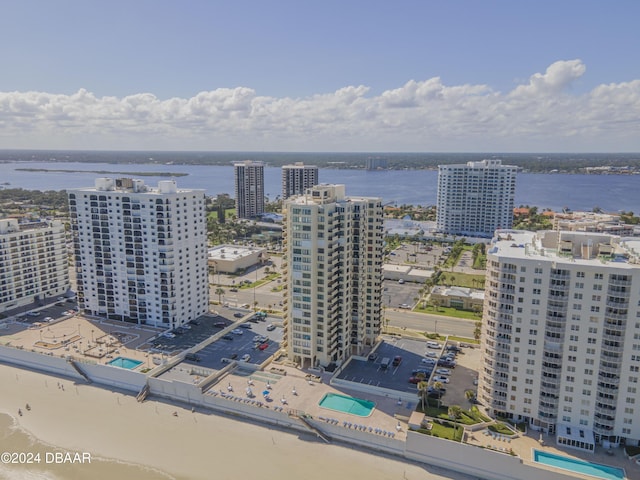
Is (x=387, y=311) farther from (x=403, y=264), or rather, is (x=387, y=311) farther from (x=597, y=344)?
(x=597, y=344)

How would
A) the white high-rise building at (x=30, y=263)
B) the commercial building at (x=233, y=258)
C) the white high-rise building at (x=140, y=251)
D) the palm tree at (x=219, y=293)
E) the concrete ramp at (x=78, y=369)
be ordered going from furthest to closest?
the commercial building at (x=233, y=258) → the palm tree at (x=219, y=293) → the white high-rise building at (x=30, y=263) → the white high-rise building at (x=140, y=251) → the concrete ramp at (x=78, y=369)

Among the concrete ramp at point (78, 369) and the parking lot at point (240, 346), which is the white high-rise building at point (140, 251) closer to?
the parking lot at point (240, 346)

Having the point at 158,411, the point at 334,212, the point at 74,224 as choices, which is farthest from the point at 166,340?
the point at 334,212

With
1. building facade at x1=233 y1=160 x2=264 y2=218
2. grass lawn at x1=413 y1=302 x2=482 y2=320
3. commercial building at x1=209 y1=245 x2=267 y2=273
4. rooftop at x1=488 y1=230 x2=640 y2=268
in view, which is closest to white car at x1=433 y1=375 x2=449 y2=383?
rooftop at x1=488 y1=230 x2=640 y2=268

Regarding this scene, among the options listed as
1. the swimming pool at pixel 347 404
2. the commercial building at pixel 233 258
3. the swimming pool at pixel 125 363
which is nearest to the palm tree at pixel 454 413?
the swimming pool at pixel 347 404

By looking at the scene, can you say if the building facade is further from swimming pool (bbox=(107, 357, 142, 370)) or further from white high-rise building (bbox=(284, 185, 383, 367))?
swimming pool (bbox=(107, 357, 142, 370))

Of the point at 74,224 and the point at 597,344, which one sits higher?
the point at 74,224

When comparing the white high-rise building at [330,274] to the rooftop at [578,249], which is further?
the white high-rise building at [330,274]
